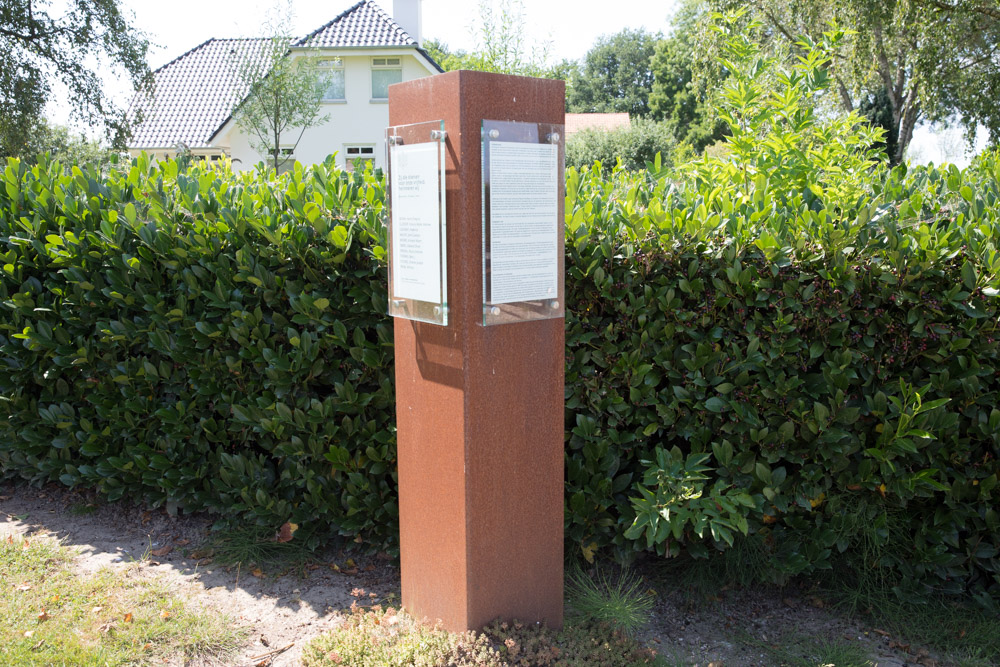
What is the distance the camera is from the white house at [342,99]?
101 feet

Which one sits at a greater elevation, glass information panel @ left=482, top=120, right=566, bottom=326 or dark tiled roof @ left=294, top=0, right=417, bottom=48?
dark tiled roof @ left=294, top=0, right=417, bottom=48

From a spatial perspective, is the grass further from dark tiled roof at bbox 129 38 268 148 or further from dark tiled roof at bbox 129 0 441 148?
dark tiled roof at bbox 129 38 268 148

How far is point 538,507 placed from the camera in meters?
2.83

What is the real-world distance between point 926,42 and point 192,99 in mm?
28905

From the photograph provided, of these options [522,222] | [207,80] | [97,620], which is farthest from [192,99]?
[522,222]

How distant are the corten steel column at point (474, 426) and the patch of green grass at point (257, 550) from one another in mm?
884

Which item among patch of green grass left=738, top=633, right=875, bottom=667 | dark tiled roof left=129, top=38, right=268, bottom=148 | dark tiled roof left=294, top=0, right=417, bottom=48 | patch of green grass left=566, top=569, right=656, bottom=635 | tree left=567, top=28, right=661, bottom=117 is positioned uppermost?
tree left=567, top=28, right=661, bottom=117

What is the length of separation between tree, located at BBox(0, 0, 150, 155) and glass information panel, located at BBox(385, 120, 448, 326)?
2299cm

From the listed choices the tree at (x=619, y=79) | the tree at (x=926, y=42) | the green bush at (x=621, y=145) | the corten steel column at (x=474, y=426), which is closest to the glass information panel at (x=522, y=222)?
the corten steel column at (x=474, y=426)

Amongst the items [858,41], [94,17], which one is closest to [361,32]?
[94,17]

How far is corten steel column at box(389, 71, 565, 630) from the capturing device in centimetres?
250

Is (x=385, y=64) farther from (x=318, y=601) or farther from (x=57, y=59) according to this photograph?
(x=318, y=601)

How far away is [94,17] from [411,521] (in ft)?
77.9

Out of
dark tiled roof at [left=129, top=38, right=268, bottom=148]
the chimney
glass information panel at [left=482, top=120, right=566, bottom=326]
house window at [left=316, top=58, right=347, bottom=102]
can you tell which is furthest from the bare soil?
the chimney
